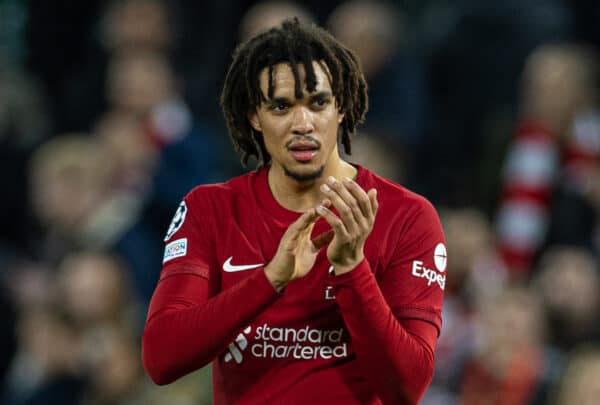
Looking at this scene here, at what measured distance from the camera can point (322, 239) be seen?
3.95 metres

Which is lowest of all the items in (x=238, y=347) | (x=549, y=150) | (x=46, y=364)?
(x=46, y=364)

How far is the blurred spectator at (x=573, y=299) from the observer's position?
6.91 metres

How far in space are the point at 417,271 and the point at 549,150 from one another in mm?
3806

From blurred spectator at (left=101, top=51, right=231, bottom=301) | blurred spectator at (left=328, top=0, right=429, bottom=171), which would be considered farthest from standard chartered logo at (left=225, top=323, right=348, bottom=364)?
blurred spectator at (left=328, top=0, right=429, bottom=171)

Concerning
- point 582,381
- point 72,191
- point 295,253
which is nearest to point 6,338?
point 72,191

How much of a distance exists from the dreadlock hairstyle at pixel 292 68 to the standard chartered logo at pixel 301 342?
1.93ft

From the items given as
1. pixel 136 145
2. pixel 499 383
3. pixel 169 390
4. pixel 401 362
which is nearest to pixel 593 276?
pixel 499 383

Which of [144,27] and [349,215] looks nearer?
[349,215]

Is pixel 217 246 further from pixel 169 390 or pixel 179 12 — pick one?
pixel 179 12

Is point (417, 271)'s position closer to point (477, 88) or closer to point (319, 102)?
point (319, 102)

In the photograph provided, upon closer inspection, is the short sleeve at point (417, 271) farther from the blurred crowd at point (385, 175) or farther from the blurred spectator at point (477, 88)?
the blurred spectator at point (477, 88)

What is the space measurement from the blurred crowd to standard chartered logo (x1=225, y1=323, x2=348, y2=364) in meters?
2.46

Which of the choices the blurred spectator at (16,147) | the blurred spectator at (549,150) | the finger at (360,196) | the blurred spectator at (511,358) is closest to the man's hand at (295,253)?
the finger at (360,196)

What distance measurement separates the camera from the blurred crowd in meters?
7.00
